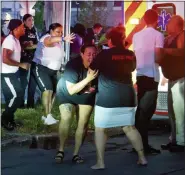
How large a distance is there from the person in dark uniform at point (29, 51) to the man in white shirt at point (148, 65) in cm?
102

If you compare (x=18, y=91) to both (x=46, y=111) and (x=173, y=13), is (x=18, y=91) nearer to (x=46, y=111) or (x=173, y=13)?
(x=46, y=111)

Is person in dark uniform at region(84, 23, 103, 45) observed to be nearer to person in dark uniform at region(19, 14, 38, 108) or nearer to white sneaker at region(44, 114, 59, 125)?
person in dark uniform at region(19, 14, 38, 108)

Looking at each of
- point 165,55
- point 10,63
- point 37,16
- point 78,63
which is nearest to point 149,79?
point 165,55

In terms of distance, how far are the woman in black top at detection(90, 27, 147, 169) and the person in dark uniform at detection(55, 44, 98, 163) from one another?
4.4 inches

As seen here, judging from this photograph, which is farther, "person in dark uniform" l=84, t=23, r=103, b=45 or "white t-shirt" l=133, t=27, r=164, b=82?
"white t-shirt" l=133, t=27, r=164, b=82

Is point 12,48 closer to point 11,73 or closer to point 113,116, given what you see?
point 11,73

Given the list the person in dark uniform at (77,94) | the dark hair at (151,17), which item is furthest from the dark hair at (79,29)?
the dark hair at (151,17)

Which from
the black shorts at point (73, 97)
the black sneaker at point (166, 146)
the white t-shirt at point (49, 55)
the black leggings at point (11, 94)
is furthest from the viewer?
the black leggings at point (11, 94)

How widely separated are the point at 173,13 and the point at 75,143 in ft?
4.79

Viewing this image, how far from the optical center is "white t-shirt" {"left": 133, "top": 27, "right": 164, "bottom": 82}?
5.18 meters

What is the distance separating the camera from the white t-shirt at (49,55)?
5.54 m

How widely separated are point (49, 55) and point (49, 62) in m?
0.19

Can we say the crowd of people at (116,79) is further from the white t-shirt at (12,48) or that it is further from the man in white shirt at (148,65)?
the white t-shirt at (12,48)

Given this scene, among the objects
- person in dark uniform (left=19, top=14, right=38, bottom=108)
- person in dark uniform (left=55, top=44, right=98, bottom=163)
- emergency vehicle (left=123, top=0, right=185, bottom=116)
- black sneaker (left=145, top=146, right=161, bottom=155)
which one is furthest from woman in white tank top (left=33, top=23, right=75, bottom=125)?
black sneaker (left=145, top=146, right=161, bottom=155)
